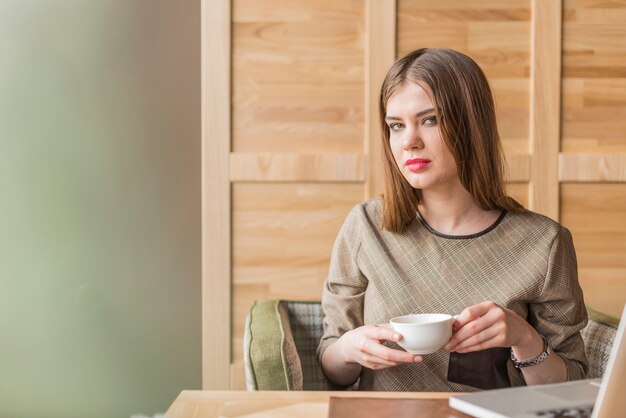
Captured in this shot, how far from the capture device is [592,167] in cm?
230

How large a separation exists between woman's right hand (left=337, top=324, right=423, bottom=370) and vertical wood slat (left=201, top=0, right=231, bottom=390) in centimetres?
101

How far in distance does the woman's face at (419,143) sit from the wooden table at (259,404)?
0.55 meters

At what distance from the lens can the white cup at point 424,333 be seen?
1052mm

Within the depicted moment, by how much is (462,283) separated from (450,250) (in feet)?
0.24

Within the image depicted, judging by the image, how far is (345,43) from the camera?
230cm

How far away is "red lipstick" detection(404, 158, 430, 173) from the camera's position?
1.47m

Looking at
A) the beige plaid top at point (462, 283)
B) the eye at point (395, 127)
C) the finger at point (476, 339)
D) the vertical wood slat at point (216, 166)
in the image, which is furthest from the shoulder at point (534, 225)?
the vertical wood slat at point (216, 166)

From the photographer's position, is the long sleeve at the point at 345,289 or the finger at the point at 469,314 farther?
the long sleeve at the point at 345,289

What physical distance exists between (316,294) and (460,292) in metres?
0.87

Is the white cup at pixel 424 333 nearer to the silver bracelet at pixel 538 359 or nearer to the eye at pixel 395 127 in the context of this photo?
the silver bracelet at pixel 538 359

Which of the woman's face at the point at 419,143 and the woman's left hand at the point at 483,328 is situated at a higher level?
the woman's face at the point at 419,143

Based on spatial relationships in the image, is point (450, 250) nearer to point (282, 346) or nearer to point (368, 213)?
point (368, 213)

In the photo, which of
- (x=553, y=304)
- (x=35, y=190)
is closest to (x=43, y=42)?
(x=35, y=190)

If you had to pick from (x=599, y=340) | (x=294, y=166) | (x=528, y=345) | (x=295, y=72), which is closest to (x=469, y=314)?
(x=528, y=345)
